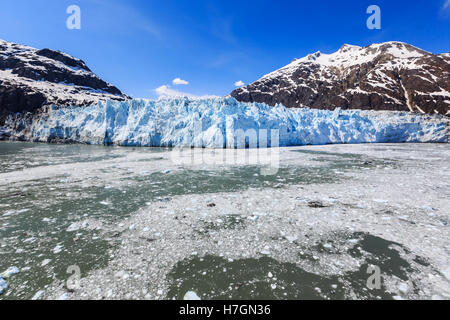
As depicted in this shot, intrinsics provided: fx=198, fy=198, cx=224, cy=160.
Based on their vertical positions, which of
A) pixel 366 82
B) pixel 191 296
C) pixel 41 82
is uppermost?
pixel 366 82

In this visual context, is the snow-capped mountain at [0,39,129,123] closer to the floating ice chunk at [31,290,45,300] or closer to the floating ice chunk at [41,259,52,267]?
the floating ice chunk at [41,259,52,267]

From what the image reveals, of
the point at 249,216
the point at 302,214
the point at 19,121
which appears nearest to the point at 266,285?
the point at 249,216

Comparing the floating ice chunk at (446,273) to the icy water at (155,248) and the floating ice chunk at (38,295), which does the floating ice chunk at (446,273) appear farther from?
the floating ice chunk at (38,295)

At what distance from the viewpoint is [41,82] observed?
48.3 m

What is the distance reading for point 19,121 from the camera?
3052cm

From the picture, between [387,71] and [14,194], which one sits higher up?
[387,71]

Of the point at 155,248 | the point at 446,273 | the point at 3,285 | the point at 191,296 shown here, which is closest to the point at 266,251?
the point at 191,296

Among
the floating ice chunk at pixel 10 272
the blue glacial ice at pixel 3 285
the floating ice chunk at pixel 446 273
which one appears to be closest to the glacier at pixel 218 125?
the floating ice chunk at pixel 446 273

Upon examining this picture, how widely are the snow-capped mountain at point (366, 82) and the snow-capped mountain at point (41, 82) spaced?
69.6 meters

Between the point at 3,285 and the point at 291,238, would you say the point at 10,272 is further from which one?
the point at 291,238

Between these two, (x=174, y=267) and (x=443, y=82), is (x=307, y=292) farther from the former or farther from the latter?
(x=443, y=82)

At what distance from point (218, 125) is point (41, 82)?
5539 centimetres

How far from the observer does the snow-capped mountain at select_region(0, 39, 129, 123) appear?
34688mm
